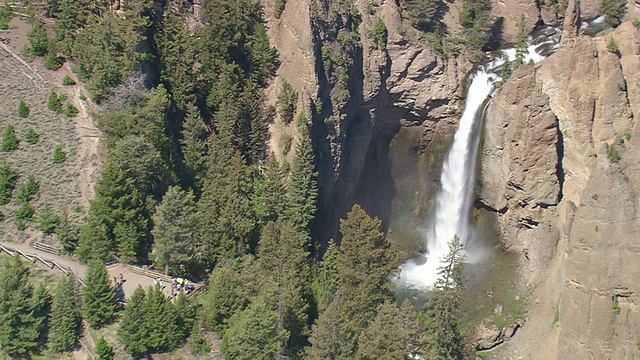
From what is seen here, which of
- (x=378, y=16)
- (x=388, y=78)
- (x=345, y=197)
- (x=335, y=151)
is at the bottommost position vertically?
(x=345, y=197)

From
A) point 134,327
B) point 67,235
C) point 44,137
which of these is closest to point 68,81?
point 44,137

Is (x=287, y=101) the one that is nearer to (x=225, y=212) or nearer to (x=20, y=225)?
(x=225, y=212)

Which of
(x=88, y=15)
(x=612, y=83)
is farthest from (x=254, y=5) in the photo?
(x=612, y=83)

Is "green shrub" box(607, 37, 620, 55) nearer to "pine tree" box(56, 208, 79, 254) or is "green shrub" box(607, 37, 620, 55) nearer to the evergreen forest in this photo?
the evergreen forest

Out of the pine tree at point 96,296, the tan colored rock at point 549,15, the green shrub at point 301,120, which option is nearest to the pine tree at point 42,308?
the pine tree at point 96,296

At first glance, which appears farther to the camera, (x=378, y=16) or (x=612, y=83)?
(x=378, y=16)

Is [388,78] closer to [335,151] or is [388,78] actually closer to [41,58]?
[335,151]
